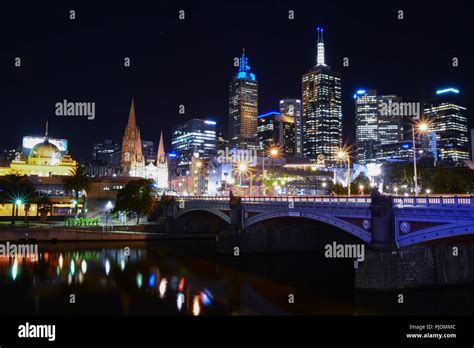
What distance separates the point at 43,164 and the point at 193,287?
11066 cm

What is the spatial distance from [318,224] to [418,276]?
96.9 ft

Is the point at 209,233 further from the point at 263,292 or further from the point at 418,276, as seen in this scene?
the point at 418,276

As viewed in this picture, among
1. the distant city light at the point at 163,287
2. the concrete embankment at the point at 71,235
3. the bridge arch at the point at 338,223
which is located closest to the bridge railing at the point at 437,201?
the bridge arch at the point at 338,223

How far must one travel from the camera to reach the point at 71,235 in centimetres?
7088

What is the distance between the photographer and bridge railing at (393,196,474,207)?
26.7 m

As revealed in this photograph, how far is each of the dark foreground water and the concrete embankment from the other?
31.4 ft

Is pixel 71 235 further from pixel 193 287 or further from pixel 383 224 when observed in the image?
pixel 383 224

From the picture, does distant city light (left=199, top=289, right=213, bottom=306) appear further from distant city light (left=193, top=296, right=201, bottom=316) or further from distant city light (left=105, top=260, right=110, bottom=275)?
distant city light (left=105, top=260, right=110, bottom=275)

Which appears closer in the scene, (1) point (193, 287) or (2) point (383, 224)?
(2) point (383, 224)

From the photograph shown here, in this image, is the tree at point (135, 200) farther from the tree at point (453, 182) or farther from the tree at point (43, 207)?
the tree at point (453, 182)

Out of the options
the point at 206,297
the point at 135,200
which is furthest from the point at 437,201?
the point at 135,200

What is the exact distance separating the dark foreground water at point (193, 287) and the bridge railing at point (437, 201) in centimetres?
716

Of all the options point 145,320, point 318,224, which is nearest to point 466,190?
point 318,224

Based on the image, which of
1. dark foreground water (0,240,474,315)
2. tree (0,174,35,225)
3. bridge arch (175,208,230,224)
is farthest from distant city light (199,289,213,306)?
tree (0,174,35,225)
